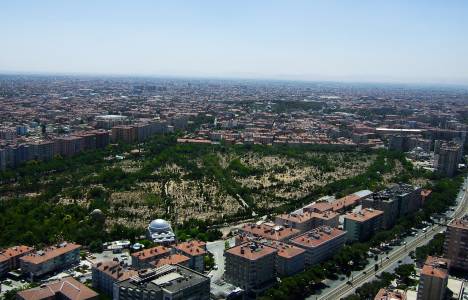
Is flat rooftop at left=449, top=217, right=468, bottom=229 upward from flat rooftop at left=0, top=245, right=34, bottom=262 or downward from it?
upward

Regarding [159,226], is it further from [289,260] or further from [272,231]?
[289,260]

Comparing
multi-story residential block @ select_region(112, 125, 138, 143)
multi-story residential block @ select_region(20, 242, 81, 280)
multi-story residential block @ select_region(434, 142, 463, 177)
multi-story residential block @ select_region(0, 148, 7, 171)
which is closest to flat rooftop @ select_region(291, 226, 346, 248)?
multi-story residential block @ select_region(20, 242, 81, 280)

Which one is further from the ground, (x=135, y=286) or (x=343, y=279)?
(x=135, y=286)

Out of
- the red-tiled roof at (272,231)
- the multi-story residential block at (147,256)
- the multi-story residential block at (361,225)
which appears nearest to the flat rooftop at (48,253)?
the multi-story residential block at (147,256)

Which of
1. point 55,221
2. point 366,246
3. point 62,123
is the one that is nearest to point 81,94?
point 62,123

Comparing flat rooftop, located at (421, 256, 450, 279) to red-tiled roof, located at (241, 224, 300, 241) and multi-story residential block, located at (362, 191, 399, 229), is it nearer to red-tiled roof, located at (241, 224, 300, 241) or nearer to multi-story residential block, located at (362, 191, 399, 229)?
red-tiled roof, located at (241, 224, 300, 241)

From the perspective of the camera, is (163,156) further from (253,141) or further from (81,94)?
(81,94)

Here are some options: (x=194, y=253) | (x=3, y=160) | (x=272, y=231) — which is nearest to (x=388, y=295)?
(x=272, y=231)
